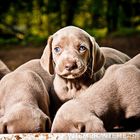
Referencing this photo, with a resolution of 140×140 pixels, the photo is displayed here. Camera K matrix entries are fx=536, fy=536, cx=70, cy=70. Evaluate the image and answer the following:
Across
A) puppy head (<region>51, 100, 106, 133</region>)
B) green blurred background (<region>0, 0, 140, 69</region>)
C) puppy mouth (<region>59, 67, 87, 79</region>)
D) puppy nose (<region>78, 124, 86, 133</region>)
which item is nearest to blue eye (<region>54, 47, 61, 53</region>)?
puppy mouth (<region>59, 67, 87, 79</region>)

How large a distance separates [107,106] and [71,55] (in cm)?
45

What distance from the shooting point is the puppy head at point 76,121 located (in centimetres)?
203

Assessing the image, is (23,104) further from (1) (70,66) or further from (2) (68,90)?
(2) (68,90)

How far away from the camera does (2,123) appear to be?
2.14 meters

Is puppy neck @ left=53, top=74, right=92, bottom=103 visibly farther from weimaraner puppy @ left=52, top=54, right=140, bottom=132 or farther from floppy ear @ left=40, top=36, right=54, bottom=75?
weimaraner puppy @ left=52, top=54, right=140, bottom=132

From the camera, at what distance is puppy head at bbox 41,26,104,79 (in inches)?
101

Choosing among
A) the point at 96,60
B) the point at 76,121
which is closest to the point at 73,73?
the point at 96,60

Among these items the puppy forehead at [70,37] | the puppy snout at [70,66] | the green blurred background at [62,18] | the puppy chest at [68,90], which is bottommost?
the green blurred background at [62,18]

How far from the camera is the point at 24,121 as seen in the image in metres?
2.11

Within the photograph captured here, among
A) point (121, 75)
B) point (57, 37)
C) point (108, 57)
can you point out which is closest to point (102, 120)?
point (121, 75)

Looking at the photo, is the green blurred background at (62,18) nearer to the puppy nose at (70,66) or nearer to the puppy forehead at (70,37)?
the puppy forehead at (70,37)

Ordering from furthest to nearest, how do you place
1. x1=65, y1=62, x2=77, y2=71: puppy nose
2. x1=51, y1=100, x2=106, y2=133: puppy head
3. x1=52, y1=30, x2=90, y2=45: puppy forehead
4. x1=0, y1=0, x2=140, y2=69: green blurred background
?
x1=0, y1=0, x2=140, y2=69: green blurred background → x1=52, y1=30, x2=90, y2=45: puppy forehead → x1=65, y1=62, x2=77, y2=71: puppy nose → x1=51, y1=100, x2=106, y2=133: puppy head

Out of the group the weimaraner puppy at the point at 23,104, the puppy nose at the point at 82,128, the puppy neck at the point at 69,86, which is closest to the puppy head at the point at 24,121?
the weimaraner puppy at the point at 23,104

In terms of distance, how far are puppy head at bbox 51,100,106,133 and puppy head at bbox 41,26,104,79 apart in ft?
1.39
